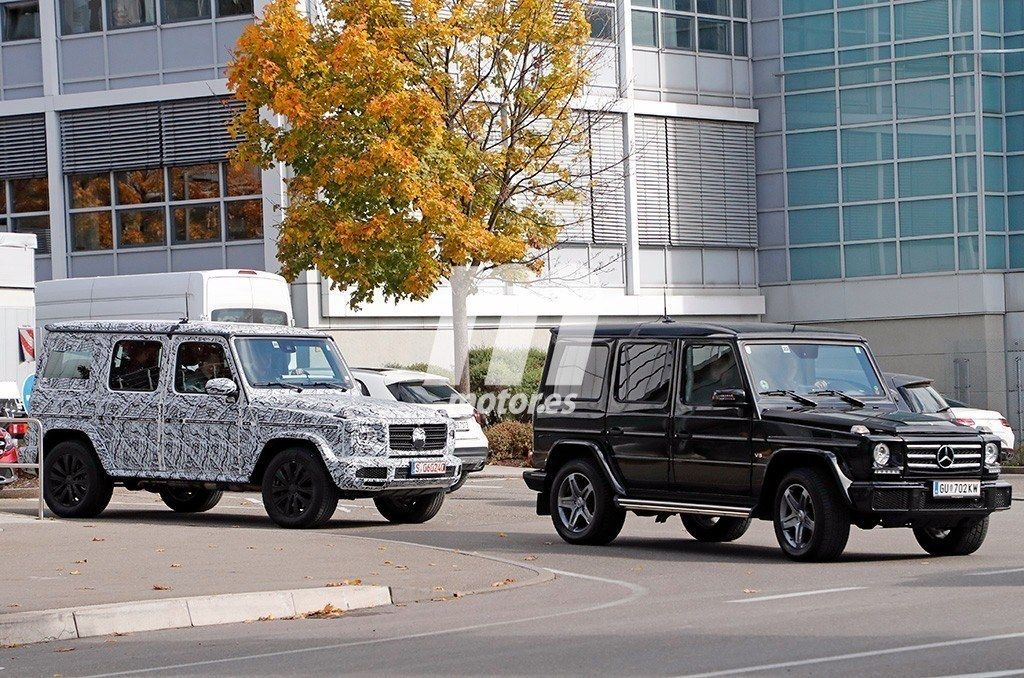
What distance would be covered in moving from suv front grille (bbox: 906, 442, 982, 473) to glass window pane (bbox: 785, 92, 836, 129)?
95.6 feet

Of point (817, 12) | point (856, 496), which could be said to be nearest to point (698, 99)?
point (817, 12)

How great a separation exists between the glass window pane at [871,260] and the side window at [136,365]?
84.6 ft

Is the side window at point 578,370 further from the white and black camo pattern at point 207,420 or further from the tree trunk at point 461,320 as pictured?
the tree trunk at point 461,320

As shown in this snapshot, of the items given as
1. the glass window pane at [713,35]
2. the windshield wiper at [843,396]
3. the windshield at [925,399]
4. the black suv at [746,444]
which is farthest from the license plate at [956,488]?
the glass window pane at [713,35]

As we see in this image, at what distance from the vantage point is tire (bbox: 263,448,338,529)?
18266 millimetres

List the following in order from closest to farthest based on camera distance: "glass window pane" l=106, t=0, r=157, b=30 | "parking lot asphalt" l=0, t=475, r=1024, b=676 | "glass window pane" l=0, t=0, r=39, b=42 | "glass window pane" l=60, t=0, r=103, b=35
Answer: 1. "parking lot asphalt" l=0, t=475, r=1024, b=676
2. "glass window pane" l=106, t=0, r=157, b=30
3. "glass window pane" l=60, t=0, r=103, b=35
4. "glass window pane" l=0, t=0, r=39, b=42

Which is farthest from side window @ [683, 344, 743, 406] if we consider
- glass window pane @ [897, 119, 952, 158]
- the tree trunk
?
glass window pane @ [897, 119, 952, 158]

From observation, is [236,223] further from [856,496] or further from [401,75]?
[856,496]

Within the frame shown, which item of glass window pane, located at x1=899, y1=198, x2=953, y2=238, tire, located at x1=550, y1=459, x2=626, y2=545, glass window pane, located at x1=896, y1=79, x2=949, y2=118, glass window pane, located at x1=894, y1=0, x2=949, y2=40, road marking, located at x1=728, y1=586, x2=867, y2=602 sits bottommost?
road marking, located at x1=728, y1=586, x2=867, y2=602

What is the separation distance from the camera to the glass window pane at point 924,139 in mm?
41312

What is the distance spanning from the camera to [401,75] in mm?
30906

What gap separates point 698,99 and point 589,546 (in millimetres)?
28075

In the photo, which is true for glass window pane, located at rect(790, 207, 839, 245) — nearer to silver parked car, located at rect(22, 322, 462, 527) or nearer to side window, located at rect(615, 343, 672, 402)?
silver parked car, located at rect(22, 322, 462, 527)

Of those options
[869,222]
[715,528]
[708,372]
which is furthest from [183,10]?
[708,372]
